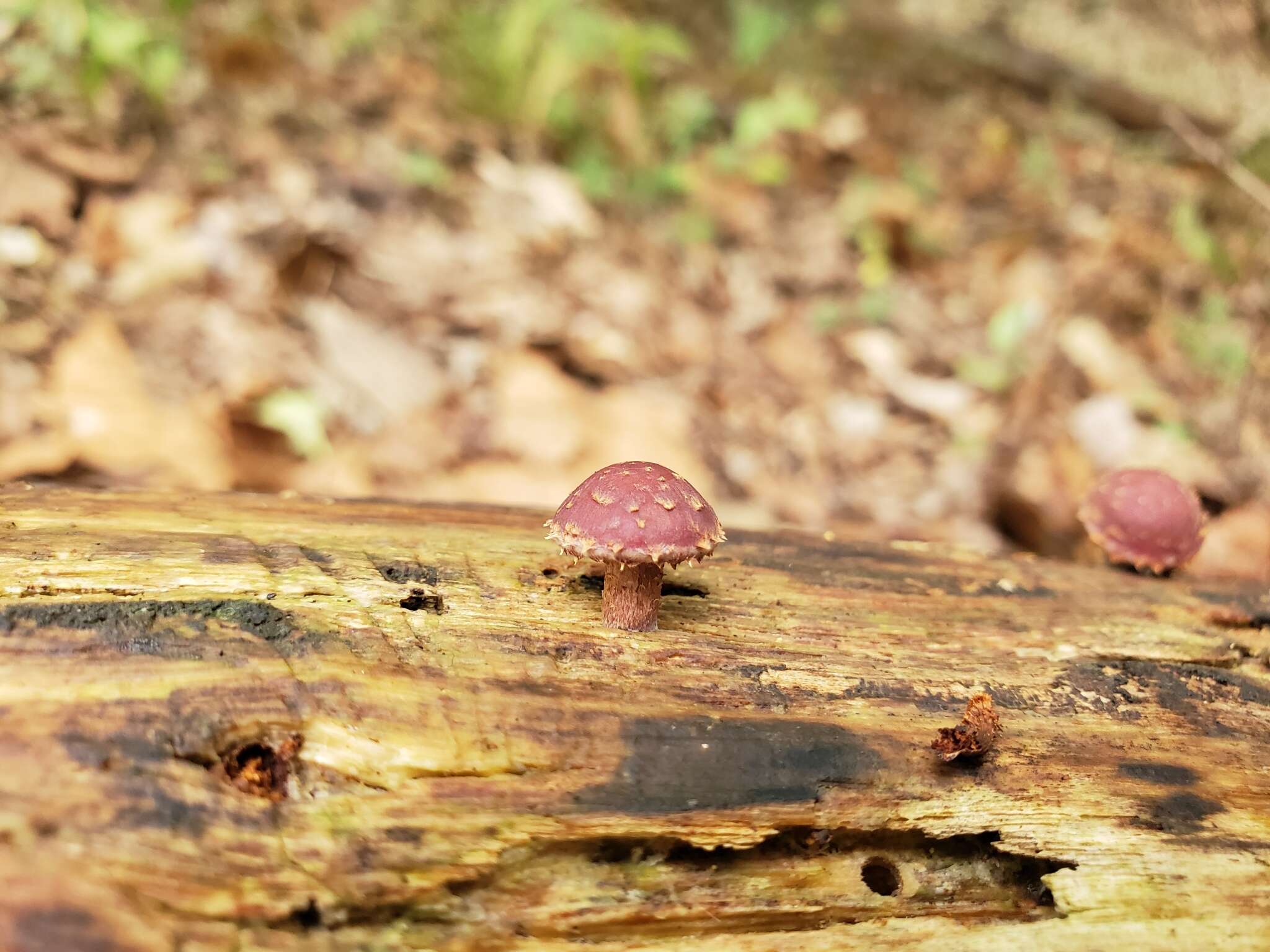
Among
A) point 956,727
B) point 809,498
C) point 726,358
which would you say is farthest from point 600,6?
point 956,727

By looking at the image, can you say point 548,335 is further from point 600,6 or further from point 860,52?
point 860,52

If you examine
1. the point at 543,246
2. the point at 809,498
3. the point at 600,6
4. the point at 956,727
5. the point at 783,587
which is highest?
the point at 600,6

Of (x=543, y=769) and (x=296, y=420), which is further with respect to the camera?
(x=296, y=420)

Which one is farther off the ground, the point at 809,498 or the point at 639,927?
the point at 809,498

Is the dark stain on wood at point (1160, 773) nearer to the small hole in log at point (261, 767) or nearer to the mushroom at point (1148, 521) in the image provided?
the mushroom at point (1148, 521)

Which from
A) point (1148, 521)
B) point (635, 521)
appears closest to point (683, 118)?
point (1148, 521)

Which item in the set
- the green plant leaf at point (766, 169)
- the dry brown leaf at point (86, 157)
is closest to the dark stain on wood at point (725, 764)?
the dry brown leaf at point (86, 157)

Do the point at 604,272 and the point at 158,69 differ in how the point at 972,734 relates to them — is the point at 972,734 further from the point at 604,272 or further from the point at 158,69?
the point at 158,69
